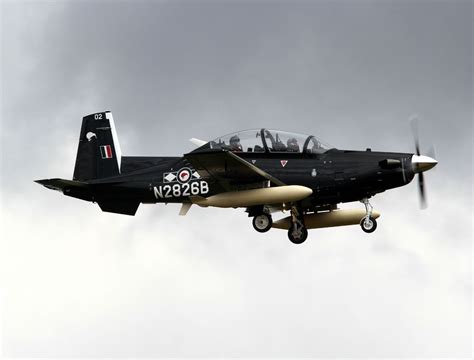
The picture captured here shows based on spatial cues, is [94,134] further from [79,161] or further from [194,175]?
[194,175]

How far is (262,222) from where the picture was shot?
32281mm

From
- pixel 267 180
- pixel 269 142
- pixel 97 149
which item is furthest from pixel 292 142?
pixel 97 149

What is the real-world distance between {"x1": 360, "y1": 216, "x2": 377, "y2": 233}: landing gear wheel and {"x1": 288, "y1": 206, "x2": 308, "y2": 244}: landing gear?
1.82 m

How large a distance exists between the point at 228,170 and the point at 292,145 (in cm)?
203

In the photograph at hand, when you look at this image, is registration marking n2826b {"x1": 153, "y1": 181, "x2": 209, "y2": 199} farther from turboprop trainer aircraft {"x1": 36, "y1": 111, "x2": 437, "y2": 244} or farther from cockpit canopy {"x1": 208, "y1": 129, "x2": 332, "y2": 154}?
cockpit canopy {"x1": 208, "y1": 129, "x2": 332, "y2": 154}

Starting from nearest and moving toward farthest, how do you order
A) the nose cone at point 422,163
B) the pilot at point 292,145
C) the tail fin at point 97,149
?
the nose cone at point 422,163, the pilot at point 292,145, the tail fin at point 97,149

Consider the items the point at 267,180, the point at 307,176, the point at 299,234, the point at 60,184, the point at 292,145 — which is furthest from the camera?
the point at 60,184

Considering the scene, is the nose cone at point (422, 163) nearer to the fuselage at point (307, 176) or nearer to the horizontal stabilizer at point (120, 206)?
the fuselage at point (307, 176)

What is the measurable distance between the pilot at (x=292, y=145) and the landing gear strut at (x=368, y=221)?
2.42 m

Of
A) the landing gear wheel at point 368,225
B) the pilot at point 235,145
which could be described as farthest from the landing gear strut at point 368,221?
the pilot at point 235,145

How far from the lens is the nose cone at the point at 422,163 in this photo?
30406mm

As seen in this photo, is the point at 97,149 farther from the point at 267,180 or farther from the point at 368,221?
the point at 368,221

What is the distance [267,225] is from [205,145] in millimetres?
3007

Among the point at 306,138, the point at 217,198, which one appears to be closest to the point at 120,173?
the point at 217,198
